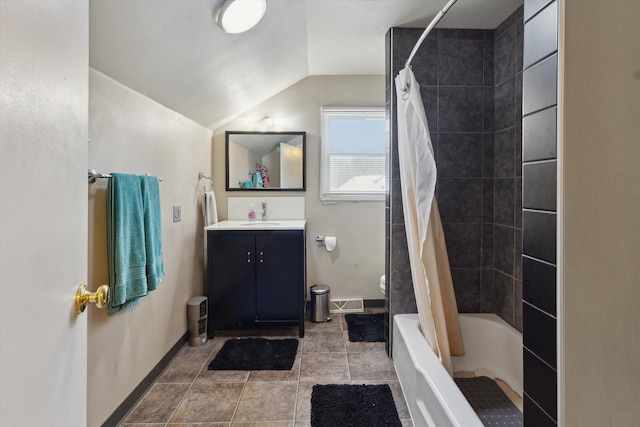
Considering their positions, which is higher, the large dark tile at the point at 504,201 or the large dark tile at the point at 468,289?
the large dark tile at the point at 504,201

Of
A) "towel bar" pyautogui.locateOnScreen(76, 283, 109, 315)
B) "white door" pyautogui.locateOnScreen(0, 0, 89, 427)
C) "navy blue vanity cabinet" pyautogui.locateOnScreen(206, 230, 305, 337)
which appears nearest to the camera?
"white door" pyautogui.locateOnScreen(0, 0, 89, 427)

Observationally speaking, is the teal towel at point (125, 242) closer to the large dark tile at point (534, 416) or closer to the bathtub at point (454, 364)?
the bathtub at point (454, 364)

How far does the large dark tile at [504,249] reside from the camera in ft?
6.31

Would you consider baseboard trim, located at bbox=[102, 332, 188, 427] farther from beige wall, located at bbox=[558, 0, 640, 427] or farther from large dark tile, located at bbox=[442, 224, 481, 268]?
large dark tile, located at bbox=[442, 224, 481, 268]

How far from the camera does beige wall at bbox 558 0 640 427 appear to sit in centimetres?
58

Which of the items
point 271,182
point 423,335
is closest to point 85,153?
point 423,335

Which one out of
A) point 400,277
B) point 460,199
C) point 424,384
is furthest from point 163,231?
point 460,199

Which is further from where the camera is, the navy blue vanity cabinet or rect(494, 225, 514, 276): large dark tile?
the navy blue vanity cabinet

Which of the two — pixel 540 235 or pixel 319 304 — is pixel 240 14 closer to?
pixel 540 235

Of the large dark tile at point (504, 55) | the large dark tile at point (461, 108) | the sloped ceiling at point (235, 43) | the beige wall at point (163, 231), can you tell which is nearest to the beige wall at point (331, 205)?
the sloped ceiling at point (235, 43)

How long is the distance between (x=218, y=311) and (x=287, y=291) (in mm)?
609

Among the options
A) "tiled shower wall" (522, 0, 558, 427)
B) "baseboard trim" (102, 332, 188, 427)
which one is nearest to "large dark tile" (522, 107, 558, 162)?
"tiled shower wall" (522, 0, 558, 427)

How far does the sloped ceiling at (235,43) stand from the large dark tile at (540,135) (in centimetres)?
158

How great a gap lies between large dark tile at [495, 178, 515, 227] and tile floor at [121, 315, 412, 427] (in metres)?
1.27
